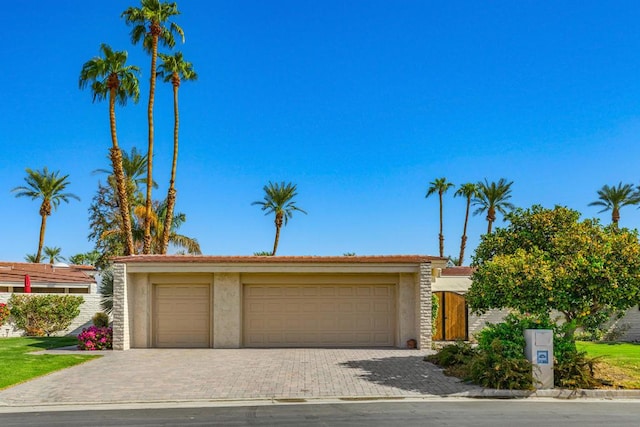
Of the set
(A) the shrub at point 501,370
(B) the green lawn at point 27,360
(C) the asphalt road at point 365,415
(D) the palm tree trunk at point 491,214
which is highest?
(D) the palm tree trunk at point 491,214

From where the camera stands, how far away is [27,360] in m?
15.6

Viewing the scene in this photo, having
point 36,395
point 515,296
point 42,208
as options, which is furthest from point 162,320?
point 42,208

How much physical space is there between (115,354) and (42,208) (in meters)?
32.6

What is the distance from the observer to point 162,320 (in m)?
19.2

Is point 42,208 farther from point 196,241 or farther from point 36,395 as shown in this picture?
point 36,395

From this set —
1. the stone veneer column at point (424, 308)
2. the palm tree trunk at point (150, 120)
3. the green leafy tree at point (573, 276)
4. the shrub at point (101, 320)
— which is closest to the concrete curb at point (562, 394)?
the green leafy tree at point (573, 276)

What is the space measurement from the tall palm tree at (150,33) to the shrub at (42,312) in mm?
5897

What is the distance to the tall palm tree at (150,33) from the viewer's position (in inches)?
1164

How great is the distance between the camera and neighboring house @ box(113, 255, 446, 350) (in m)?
18.8

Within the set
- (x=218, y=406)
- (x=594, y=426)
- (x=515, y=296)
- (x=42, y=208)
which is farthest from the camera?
(x=42, y=208)

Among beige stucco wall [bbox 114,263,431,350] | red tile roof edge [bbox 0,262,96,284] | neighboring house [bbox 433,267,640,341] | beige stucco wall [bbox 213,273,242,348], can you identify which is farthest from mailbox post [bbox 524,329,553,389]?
red tile roof edge [bbox 0,262,96,284]

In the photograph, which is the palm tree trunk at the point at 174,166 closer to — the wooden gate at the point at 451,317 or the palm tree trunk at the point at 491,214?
the wooden gate at the point at 451,317

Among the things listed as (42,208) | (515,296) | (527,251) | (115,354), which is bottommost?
(115,354)

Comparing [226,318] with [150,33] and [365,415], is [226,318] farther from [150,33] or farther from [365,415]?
[150,33]
